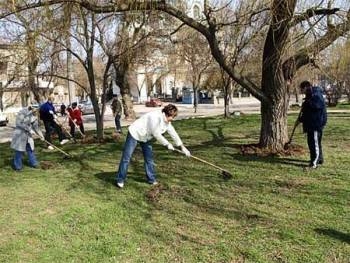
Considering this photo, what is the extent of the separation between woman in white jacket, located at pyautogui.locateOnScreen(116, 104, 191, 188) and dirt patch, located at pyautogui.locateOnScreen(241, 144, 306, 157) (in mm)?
2848

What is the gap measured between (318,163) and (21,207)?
5415 mm

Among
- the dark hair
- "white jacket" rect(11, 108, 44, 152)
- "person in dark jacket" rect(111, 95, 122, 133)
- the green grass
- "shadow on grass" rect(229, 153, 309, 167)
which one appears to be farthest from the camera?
"person in dark jacket" rect(111, 95, 122, 133)

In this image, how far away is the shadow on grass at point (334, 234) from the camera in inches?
205

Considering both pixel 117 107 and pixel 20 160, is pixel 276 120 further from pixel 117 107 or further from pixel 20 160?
pixel 117 107

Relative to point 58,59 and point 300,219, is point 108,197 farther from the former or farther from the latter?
point 58,59

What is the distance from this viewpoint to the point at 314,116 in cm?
838

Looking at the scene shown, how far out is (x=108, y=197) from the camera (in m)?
7.29

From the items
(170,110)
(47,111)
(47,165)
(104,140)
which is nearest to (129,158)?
(170,110)

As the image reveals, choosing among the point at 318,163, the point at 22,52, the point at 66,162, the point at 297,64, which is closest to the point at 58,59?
the point at 22,52

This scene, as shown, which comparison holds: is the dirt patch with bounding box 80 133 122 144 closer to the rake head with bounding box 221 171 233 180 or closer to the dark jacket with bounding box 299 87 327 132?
the rake head with bounding box 221 171 233 180

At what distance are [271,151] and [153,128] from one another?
3692mm

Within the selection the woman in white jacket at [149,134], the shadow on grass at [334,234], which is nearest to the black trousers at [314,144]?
the woman in white jacket at [149,134]

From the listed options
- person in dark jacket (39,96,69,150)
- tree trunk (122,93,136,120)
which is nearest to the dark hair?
person in dark jacket (39,96,69,150)

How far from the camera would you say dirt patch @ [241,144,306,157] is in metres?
9.82
